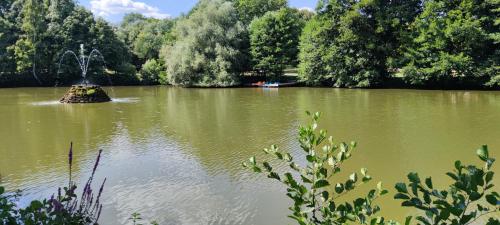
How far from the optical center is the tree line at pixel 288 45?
3359cm

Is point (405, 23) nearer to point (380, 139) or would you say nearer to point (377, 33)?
point (377, 33)

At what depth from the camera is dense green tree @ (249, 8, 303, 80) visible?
44.0 m

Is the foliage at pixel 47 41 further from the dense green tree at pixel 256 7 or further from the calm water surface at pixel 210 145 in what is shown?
the dense green tree at pixel 256 7

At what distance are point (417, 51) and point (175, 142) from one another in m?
26.2

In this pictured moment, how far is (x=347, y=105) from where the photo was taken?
25000 millimetres

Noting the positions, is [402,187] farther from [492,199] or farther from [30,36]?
[30,36]

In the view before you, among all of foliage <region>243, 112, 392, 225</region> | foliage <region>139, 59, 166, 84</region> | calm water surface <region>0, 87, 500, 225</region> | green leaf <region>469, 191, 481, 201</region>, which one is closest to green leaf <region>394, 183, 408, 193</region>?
green leaf <region>469, 191, 481, 201</region>

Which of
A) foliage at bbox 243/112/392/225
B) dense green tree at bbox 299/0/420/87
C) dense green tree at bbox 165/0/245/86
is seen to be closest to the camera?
foliage at bbox 243/112/392/225

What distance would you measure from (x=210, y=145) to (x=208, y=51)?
27.7m

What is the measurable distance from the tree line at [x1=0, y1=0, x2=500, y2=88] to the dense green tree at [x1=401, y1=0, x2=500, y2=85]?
0.25 ft

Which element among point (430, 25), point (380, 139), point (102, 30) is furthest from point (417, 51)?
point (102, 30)

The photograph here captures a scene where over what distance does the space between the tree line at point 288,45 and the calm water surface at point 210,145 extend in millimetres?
8414

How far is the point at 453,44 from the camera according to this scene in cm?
3416

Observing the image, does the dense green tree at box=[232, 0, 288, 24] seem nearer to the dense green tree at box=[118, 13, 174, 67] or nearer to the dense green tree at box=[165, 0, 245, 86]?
the dense green tree at box=[118, 13, 174, 67]
